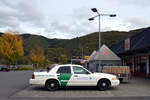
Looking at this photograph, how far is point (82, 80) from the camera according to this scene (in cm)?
1238

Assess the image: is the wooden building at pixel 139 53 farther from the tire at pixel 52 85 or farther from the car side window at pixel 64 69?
the tire at pixel 52 85

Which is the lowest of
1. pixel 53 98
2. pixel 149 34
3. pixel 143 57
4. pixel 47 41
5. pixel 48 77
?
pixel 53 98

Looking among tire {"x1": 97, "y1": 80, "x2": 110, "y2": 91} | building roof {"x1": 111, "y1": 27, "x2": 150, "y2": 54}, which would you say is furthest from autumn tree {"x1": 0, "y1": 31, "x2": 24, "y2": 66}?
tire {"x1": 97, "y1": 80, "x2": 110, "y2": 91}

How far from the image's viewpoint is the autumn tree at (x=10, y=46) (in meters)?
45.6

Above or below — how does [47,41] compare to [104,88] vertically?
above

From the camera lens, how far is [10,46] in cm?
4638

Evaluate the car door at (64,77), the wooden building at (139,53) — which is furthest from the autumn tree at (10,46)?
the car door at (64,77)

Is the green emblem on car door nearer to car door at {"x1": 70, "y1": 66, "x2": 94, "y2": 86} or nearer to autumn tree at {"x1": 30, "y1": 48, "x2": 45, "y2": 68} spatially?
car door at {"x1": 70, "y1": 66, "x2": 94, "y2": 86}

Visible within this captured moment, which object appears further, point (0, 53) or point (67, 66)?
point (0, 53)

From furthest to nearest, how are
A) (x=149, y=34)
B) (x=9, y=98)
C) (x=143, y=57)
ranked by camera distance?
(x=143, y=57) → (x=149, y=34) → (x=9, y=98)

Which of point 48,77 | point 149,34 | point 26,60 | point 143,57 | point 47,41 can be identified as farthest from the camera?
point 47,41

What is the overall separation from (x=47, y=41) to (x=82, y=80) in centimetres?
13037

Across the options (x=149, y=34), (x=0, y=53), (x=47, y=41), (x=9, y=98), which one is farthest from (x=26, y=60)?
(x=9, y=98)

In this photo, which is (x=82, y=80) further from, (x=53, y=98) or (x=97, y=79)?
(x=53, y=98)
